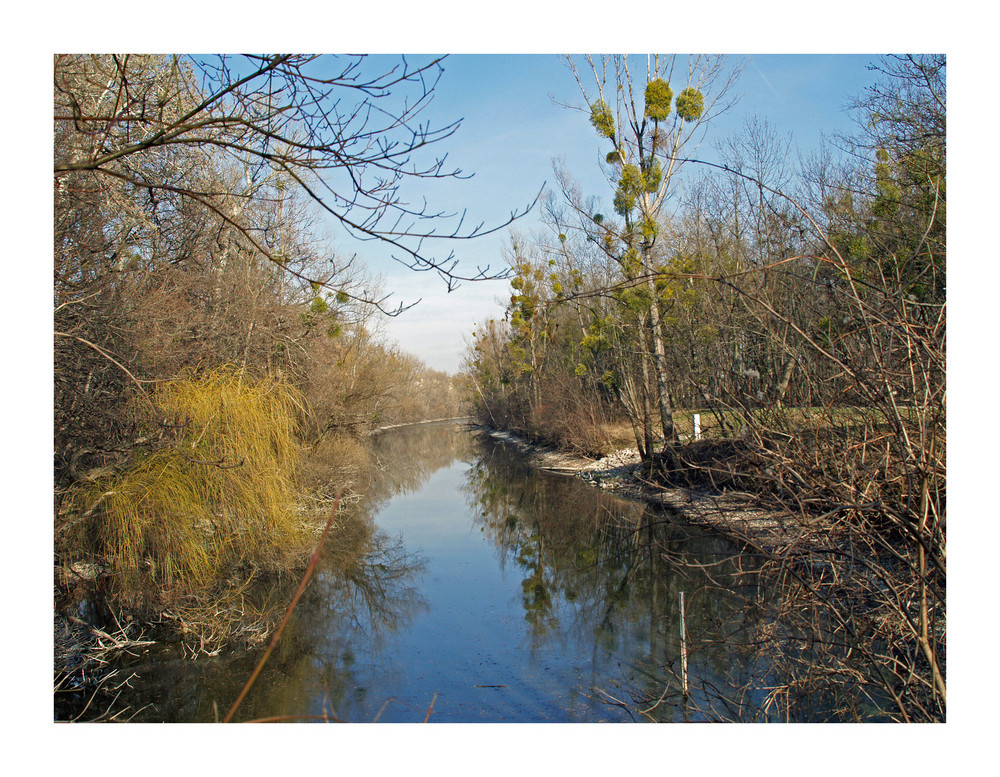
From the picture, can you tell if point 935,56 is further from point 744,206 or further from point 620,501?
point 744,206

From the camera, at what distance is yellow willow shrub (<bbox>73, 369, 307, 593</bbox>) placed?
767 cm

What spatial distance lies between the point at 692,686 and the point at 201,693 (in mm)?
5033

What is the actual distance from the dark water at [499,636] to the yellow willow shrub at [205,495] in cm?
115

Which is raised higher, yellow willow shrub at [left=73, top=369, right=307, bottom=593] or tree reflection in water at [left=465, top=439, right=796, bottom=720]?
yellow willow shrub at [left=73, top=369, right=307, bottom=593]

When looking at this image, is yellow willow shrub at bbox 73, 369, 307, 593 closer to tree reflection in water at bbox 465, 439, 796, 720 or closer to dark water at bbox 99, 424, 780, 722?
dark water at bbox 99, 424, 780, 722

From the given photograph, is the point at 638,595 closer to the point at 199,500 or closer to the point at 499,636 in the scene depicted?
the point at 499,636

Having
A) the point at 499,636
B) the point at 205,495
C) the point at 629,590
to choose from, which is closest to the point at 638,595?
the point at 629,590

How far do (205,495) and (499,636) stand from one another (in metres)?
4.09

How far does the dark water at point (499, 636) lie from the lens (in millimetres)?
6711

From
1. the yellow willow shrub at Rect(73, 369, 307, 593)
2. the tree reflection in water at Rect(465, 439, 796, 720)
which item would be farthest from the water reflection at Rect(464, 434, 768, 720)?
the yellow willow shrub at Rect(73, 369, 307, 593)

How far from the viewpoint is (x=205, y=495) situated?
838cm

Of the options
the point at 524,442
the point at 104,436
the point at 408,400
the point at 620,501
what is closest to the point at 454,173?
the point at 104,436

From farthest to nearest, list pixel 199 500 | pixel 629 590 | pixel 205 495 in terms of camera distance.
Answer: pixel 629 590 < pixel 205 495 < pixel 199 500

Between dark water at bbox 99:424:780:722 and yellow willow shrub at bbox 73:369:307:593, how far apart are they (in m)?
1.15
